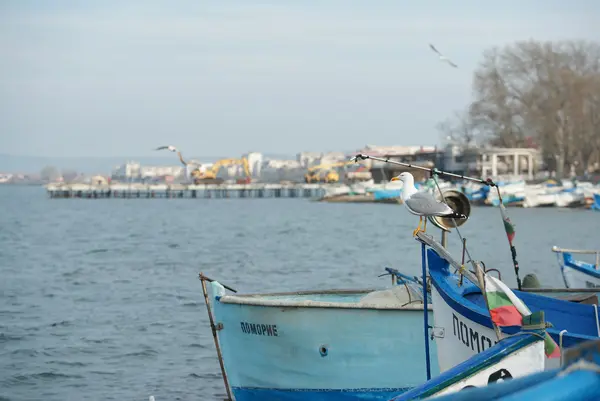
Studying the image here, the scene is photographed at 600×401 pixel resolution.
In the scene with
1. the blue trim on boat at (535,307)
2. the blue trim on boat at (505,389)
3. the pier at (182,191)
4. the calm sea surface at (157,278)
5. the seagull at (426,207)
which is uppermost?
the seagull at (426,207)

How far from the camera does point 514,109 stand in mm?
105125

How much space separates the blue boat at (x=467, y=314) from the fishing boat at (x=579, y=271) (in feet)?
27.0

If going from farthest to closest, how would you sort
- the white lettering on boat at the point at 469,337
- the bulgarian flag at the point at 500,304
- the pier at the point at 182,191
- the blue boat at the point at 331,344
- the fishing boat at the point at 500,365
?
the pier at the point at 182,191, the blue boat at the point at 331,344, the white lettering on boat at the point at 469,337, the bulgarian flag at the point at 500,304, the fishing boat at the point at 500,365

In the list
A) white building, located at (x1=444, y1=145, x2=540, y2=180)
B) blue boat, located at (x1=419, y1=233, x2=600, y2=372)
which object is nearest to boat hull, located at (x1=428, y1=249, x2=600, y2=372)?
blue boat, located at (x1=419, y1=233, x2=600, y2=372)

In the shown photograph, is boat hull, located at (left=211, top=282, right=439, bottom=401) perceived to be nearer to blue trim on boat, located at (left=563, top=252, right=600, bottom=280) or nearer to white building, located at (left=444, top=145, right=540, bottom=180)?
blue trim on boat, located at (left=563, top=252, right=600, bottom=280)

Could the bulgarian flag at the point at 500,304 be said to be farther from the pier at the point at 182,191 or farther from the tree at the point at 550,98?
the pier at the point at 182,191

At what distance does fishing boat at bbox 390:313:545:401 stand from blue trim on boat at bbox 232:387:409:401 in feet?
21.5

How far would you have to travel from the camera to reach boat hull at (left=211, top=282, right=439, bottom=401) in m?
11.5

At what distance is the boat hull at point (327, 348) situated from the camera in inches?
452

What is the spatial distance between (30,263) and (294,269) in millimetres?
11475

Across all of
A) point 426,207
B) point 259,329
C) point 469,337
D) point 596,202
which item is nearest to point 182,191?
point 596,202

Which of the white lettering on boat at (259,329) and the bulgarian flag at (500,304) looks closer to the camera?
the bulgarian flag at (500,304)

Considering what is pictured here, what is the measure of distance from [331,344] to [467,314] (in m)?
3.64

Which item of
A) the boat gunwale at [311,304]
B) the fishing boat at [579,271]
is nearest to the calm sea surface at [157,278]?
the boat gunwale at [311,304]
